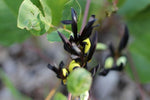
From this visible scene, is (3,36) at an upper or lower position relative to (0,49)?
upper

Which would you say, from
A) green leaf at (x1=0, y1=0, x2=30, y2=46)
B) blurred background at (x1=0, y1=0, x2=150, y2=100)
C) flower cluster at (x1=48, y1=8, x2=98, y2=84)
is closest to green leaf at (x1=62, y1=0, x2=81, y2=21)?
flower cluster at (x1=48, y1=8, x2=98, y2=84)

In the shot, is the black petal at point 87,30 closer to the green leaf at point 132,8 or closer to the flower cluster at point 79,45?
the flower cluster at point 79,45

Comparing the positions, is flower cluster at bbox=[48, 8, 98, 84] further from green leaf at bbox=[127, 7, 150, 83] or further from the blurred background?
green leaf at bbox=[127, 7, 150, 83]

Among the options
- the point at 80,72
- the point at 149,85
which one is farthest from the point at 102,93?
the point at 80,72

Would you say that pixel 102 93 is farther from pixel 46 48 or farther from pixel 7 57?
pixel 7 57

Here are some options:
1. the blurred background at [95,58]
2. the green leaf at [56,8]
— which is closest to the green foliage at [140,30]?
the blurred background at [95,58]
